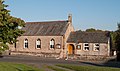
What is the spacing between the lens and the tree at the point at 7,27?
1764 centimetres

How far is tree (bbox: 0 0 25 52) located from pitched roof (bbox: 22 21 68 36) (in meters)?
35.1

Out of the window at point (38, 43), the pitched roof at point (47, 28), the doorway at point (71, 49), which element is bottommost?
the doorway at point (71, 49)

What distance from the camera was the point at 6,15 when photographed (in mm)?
17812

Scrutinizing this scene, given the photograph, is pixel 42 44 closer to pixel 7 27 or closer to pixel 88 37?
pixel 88 37

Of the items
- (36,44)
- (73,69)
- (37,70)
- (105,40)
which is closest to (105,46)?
(105,40)

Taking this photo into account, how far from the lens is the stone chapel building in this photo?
170 ft

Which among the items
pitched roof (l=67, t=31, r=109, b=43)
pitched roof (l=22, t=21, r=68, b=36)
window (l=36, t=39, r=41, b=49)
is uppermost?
pitched roof (l=22, t=21, r=68, b=36)

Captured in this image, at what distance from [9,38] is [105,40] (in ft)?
114

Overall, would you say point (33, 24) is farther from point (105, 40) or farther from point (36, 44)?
point (105, 40)

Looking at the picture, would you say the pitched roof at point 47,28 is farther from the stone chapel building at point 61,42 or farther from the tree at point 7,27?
the tree at point 7,27

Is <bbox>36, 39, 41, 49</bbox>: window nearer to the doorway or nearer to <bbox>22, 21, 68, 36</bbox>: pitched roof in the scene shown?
<bbox>22, 21, 68, 36</bbox>: pitched roof

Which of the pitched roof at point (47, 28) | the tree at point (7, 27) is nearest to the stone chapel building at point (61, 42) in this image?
the pitched roof at point (47, 28)

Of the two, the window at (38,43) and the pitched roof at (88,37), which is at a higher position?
the pitched roof at (88,37)

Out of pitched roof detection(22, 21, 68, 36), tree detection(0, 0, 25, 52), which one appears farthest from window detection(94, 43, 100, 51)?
tree detection(0, 0, 25, 52)
